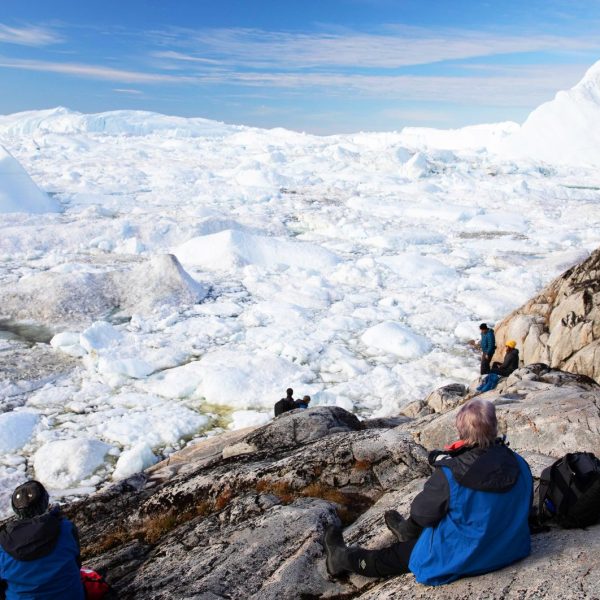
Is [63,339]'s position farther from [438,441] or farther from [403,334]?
[438,441]

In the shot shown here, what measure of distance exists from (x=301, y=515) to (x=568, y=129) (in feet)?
266

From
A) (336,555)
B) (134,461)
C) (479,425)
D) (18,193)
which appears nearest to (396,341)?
(134,461)

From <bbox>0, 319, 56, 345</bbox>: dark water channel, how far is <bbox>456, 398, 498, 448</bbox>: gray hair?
13.9 m

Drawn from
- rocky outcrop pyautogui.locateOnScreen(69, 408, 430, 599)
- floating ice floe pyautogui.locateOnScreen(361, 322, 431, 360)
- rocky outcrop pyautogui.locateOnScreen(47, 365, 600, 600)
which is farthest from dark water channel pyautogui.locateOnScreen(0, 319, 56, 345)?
rocky outcrop pyautogui.locateOnScreen(69, 408, 430, 599)

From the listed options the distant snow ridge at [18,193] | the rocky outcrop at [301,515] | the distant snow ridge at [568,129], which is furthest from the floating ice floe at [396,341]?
the distant snow ridge at [568,129]

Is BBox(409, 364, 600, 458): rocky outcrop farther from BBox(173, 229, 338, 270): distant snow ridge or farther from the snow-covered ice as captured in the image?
BBox(173, 229, 338, 270): distant snow ridge

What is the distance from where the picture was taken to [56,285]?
55.3ft

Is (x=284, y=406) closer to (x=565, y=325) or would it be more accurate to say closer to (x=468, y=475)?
(x=565, y=325)

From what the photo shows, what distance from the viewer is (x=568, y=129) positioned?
72750 millimetres

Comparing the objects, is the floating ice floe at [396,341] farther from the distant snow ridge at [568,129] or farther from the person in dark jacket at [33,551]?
the distant snow ridge at [568,129]

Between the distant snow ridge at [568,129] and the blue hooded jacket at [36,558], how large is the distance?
77.8m

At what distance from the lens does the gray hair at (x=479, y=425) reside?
2789 millimetres

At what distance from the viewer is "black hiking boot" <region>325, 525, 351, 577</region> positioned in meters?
3.56

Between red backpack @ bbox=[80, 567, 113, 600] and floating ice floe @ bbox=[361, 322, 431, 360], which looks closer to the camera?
red backpack @ bbox=[80, 567, 113, 600]
